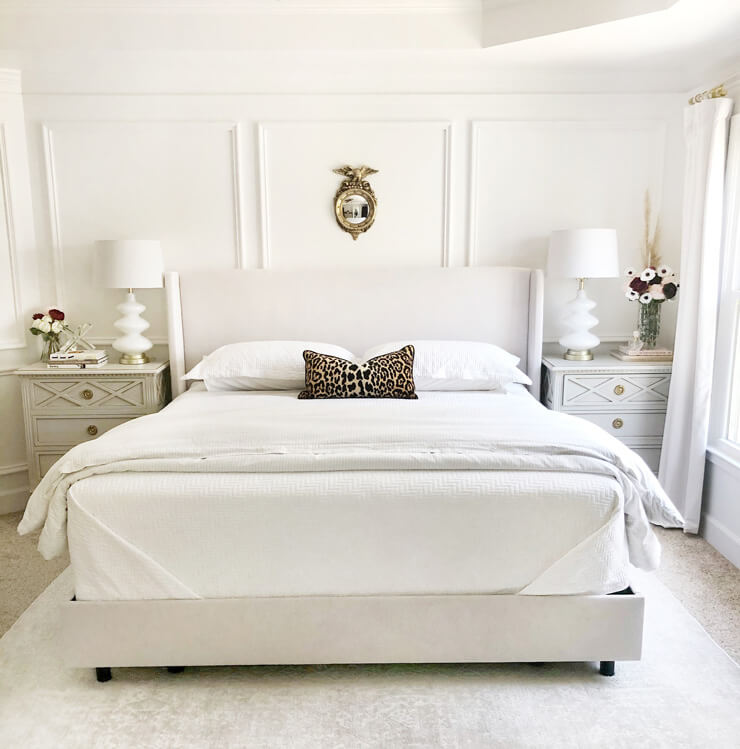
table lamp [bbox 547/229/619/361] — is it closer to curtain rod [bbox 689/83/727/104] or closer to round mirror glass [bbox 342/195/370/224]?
curtain rod [bbox 689/83/727/104]

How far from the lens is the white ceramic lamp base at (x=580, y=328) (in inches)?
148

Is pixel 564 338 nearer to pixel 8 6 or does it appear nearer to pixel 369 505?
pixel 369 505

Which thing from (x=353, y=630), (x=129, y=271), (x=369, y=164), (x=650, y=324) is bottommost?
(x=353, y=630)

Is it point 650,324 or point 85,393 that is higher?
point 650,324

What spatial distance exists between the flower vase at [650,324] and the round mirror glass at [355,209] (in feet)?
5.33

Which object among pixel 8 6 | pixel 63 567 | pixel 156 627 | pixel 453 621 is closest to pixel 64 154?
pixel 8 6

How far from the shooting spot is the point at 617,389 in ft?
11.8

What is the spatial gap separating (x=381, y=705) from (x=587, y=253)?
2.47m

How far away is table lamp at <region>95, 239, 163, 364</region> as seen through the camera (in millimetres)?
3584

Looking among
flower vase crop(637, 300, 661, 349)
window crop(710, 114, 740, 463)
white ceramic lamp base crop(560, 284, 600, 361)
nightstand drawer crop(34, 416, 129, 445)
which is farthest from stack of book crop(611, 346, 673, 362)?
nightstand drawer crop(34, 416, 129, 445)

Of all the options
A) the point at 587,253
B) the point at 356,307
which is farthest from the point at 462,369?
the point at 587,253

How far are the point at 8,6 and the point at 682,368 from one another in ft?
12.4

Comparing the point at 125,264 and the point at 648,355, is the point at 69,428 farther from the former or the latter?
the point at 648,355

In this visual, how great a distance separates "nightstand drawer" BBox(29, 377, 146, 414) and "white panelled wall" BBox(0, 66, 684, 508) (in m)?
0.36
